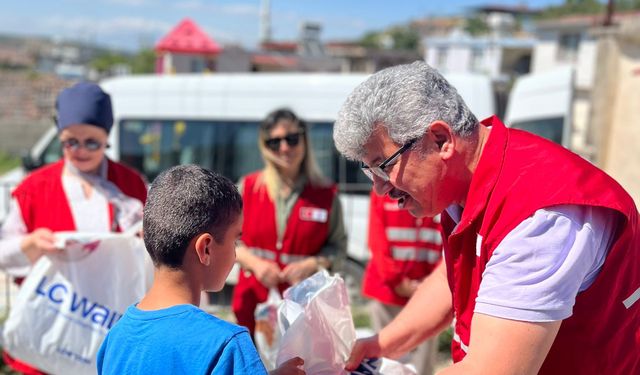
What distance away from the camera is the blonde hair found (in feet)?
11.3

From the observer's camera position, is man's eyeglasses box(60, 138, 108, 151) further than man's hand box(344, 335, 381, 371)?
Yes

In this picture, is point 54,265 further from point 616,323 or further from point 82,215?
point 616,323

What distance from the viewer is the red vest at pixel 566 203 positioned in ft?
4.66

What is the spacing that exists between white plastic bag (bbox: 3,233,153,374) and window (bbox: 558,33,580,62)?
127 feet

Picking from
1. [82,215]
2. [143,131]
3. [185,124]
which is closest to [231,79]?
[185,124]

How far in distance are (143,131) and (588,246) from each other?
5669 millimetres

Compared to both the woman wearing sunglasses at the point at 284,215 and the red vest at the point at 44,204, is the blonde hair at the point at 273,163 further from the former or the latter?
the red vest at the point at 44,204

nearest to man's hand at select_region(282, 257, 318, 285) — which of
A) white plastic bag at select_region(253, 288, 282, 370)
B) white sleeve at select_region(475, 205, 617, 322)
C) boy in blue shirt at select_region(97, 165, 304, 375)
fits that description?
white plastic bag at select_region(253, 288, 282, 370)

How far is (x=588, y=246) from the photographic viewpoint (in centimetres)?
139

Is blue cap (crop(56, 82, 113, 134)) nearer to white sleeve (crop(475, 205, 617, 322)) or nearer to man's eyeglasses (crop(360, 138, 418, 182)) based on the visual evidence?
man's eyeglasses (crop(360, 138, 418, 182))

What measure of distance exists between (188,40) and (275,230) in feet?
42.0

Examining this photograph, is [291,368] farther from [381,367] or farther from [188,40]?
[188,40]

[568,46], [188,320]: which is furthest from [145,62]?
[188,320]

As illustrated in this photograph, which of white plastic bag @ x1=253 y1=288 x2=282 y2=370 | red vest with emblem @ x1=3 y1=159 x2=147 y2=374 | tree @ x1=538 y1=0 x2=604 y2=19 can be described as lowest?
white plastic bag @ x1=253 y1=288 x2=282 y2=370
